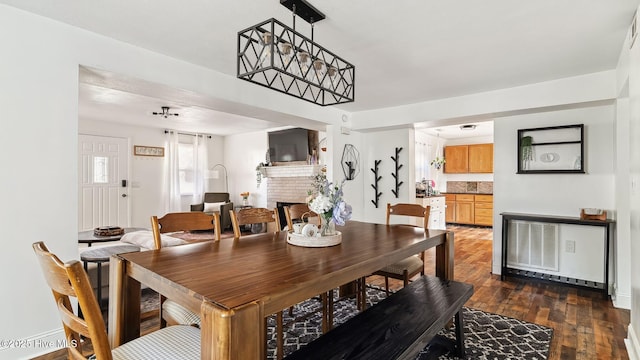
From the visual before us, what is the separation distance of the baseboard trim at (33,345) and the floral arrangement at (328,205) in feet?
6.42

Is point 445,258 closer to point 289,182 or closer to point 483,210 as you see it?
point 289,182

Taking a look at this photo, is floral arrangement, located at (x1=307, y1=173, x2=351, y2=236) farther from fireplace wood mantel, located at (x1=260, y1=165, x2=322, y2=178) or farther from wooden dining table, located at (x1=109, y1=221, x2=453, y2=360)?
fireplace wood mantel, located at (x1=260, y1=165, x2=322, y2=178)

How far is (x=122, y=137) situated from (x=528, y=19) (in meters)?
A: 7.15

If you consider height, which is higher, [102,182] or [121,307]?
[102,182]

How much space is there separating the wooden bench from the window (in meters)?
6.72

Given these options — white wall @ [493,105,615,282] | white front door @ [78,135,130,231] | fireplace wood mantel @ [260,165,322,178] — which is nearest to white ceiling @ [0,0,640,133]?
white wall @ [493,105,615,282]

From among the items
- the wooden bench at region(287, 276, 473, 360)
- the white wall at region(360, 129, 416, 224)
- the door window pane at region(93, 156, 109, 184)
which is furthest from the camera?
the door window pane at region(93, 156, 109, 184)

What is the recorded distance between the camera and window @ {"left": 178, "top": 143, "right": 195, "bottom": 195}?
25.1ft

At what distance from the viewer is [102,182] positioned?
6.37 metres

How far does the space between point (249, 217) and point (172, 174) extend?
18.8 ft

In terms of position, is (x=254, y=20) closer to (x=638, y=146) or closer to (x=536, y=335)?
(x=638, y=146)

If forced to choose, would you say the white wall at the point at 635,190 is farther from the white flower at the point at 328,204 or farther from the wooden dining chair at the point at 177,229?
the wooden dining chair at the point at 177,229

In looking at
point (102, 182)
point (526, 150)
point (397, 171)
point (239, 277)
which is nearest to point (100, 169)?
point (102, 182)

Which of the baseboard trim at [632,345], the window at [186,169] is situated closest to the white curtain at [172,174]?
the window at [186,169]
